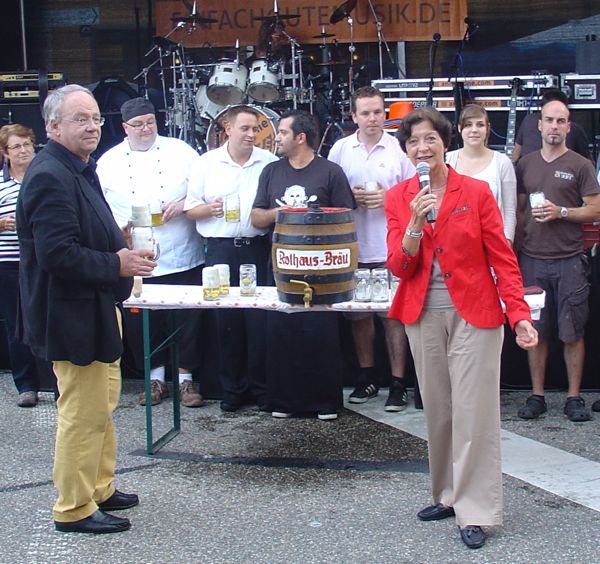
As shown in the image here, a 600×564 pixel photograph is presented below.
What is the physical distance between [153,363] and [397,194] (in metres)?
3.06

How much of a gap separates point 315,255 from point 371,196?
5.01 feet

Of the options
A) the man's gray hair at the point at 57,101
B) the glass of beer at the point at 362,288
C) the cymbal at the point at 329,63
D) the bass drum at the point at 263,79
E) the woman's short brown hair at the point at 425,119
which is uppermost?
the cymbal at the point at 329,63

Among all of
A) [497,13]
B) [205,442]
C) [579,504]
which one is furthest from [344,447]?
[497,13]

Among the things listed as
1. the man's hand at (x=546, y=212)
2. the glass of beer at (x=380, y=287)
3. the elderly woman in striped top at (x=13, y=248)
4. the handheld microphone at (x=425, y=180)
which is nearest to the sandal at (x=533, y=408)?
the man's hand at (x=546, y=212)

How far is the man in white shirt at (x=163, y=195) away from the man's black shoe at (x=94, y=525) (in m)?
2.17

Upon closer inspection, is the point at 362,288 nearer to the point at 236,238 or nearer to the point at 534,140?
the point at 236,238

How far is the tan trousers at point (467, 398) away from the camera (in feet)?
14.3

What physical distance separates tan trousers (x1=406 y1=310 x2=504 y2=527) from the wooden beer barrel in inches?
29.3

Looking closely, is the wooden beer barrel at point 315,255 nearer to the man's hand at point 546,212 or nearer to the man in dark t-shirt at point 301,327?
the man in dark t-shirt at point 301,327

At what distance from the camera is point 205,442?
6.08 meters

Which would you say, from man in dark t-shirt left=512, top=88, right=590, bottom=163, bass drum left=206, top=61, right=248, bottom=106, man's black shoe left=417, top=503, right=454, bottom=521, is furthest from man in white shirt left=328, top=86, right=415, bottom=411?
bass drum left=206, top=61, right=248, bottom=106

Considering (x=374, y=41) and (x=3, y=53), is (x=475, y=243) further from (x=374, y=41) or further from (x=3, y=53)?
(x=3, y=53)

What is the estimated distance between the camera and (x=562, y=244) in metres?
6.34

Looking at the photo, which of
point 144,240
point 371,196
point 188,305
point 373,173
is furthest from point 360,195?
point 144,240
